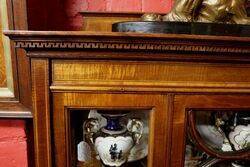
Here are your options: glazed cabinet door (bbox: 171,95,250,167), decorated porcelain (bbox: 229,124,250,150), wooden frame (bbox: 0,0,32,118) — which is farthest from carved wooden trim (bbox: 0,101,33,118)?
decorated porcelain (bbox: 229,124,250,150)

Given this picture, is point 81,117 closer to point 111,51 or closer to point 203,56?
point 111,51

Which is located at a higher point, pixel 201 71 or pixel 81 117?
pixel 201 71

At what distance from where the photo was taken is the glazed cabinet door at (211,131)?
22.0 inches

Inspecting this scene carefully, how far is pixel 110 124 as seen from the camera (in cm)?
60

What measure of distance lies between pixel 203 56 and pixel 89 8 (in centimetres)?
47

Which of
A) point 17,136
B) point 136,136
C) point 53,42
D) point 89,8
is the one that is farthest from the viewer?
point 89,8

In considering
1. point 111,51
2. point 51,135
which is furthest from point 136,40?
point 51,135

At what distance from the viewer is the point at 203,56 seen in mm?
538

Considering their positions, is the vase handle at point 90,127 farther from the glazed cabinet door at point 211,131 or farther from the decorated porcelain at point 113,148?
the glazed cabinet door at point 211,131

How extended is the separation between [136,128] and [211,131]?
175mm

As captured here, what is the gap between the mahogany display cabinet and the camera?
51cm

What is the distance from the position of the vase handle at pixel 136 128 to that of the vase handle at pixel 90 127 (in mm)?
73

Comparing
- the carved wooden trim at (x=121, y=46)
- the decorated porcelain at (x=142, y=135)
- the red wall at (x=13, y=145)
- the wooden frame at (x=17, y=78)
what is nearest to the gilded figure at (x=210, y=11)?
the carved wooden trim at (x=121, y=46)

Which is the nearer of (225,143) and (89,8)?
(225,143)
